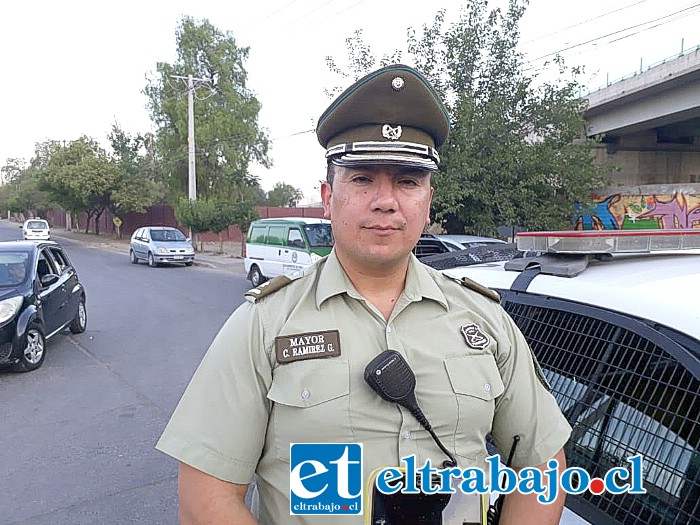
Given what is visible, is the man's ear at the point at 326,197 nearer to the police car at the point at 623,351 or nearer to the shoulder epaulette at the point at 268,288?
the shoulder epaulette at the point at 268,288

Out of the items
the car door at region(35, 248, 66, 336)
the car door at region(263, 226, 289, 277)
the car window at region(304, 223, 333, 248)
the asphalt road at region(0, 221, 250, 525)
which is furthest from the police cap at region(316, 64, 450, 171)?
the car door at region(263, 226, 289, 277)

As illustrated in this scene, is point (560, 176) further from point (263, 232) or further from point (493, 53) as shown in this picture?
point (263, 232)

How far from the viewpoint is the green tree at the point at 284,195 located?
153ft

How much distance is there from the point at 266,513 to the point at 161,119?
33.5 meters

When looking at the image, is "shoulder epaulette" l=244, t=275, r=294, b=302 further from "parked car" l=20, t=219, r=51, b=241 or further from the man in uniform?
"parked car" l=20, t=219, r=51, b=241

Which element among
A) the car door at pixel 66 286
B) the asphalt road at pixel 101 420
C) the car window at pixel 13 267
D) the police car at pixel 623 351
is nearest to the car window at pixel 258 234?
the asphalt road at pixel 101 420

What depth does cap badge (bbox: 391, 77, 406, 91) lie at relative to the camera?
147 centimetres

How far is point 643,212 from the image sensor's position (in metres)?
17.4

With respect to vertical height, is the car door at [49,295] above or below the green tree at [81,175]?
below

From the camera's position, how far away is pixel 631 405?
1.68m

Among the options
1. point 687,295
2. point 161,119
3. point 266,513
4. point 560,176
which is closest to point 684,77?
point 560,176

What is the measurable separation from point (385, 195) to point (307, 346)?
416 millimetres

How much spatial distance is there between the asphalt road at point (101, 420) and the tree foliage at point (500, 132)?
6455mm

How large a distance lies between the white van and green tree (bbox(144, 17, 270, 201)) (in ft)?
56.3
